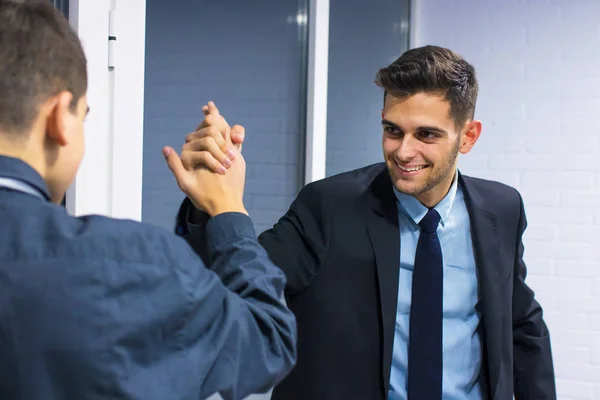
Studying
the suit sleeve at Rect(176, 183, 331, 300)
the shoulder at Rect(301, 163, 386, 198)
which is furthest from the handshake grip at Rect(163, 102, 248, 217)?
the shoulder at Rect(301, 163, 386, 198)

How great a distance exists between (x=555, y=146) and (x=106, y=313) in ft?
8.58

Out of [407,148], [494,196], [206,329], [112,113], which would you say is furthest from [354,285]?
[206,329]

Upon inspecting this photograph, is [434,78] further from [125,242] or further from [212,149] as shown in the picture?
[125,242]

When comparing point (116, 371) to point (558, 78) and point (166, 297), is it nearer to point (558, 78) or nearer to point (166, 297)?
point (166, 297)

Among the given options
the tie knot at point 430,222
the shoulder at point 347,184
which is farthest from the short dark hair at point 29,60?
the tie knot at point 430,222

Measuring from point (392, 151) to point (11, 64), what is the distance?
988 millimetres

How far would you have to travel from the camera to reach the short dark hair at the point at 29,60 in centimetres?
60

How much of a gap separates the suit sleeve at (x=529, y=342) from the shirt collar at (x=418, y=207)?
0.20 meters

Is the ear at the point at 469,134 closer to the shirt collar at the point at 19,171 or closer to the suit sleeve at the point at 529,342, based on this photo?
the suit sleeve at the point at 529,342

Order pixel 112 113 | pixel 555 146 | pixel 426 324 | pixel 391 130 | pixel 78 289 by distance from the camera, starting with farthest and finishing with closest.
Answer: pixel 555 146, pixel 391 130, pixel 426 324, pixel 112 113, pixel 78 289

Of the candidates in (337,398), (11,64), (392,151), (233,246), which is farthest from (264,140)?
(11,64)

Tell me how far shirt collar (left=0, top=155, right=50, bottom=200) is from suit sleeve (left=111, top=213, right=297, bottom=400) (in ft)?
0.42

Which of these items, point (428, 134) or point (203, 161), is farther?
point (428, 134)

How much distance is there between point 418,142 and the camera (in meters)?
1.47
